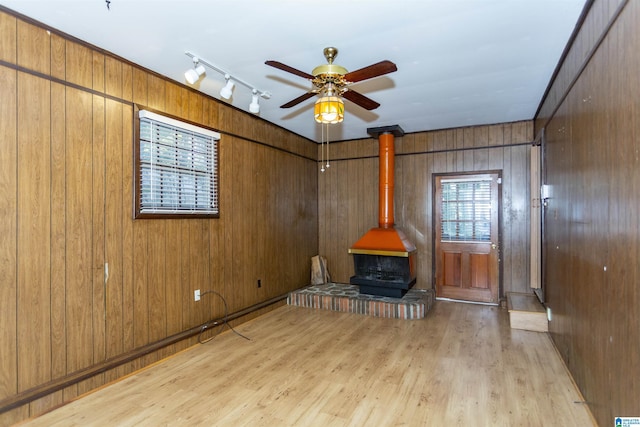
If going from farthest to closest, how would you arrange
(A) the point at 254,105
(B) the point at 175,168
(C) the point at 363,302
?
1. (C) the point at 363,302
2. (A) the point at 254,105
3. (B) the point at 175,168

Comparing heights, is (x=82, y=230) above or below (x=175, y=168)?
below

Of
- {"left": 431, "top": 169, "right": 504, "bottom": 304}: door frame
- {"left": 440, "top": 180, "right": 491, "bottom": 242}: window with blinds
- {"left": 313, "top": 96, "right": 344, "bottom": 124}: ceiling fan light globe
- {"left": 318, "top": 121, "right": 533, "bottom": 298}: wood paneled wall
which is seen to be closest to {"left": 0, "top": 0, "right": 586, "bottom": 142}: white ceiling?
{"left": 313, "top": 96, "right": 344, "bottom": 124}: ceiling fan light globe

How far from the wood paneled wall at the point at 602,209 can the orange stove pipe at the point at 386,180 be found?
7.83 feet

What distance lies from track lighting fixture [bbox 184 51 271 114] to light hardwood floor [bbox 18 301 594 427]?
8.09ft

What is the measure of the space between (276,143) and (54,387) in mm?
3681

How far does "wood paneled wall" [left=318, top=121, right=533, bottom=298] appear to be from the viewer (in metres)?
4.91

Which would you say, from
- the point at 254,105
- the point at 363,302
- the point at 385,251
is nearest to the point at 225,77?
the point at 254,105

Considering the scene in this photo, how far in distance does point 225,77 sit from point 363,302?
10.7ft

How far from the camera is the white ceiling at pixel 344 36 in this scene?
2.23 m

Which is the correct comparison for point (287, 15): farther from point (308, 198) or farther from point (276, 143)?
point (308, 198)

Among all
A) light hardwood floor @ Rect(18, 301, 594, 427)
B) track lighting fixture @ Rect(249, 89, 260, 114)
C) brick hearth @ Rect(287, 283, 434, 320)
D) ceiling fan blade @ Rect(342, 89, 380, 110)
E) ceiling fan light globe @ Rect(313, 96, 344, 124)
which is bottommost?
light hardwood floor @ Rect(18, 301, 594, 427)

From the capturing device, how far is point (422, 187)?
5484 mm

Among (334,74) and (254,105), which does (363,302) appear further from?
(334,74)

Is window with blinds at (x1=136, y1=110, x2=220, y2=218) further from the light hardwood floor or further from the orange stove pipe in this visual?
the orange stove pipe
